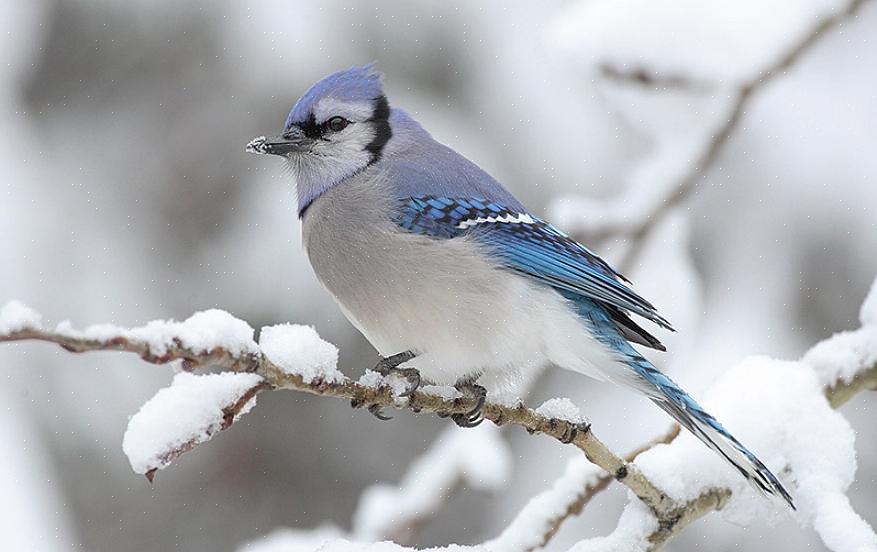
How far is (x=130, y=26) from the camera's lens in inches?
171

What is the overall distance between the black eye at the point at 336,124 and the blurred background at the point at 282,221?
106 centimetres

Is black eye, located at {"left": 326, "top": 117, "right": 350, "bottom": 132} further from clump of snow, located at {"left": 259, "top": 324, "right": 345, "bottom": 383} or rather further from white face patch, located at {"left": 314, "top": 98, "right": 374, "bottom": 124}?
clump of snow, located at {"left": 259, "top": 324, "right": 345, "bottom": 383}

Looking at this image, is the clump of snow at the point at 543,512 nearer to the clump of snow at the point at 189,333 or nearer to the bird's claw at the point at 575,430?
the bird's claw at the point at 575,430

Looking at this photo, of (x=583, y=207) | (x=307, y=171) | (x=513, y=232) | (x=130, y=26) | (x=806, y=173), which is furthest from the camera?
(x=130, y=26)

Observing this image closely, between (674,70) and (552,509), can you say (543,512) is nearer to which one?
(552,509)

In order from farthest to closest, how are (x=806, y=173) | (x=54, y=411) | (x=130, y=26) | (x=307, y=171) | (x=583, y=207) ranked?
(x=130, y=26) < (x=54, y=411) < (x=806, y=173) < (x=583, y=207) < (x=307, y=171)

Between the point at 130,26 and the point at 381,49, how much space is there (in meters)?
1.07

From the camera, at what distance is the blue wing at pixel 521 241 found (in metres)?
2.23

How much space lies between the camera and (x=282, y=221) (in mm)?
3984

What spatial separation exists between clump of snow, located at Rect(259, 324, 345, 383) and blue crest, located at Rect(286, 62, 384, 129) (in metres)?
1.20

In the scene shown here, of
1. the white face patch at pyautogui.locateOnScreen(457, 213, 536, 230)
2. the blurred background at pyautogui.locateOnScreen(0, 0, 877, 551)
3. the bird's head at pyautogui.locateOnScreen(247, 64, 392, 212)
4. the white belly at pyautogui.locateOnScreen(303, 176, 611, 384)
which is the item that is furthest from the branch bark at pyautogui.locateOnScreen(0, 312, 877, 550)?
the blurred background at pyautogui.locateOnScreen(0, 0, 877, 551)

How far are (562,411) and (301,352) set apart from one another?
0.49 meters

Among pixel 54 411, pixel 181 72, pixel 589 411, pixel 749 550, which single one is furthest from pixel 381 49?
pixel 749 550

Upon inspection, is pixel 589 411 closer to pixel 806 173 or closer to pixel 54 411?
pixel 806 173
